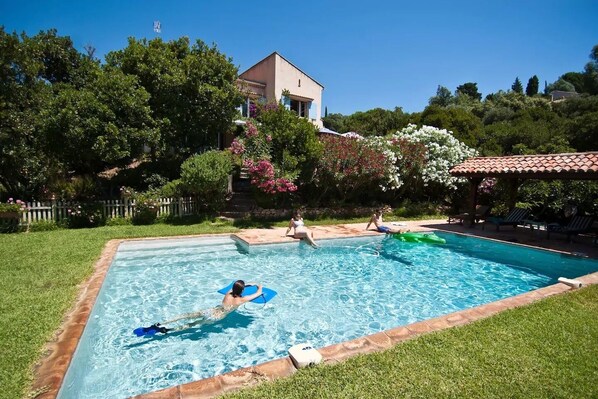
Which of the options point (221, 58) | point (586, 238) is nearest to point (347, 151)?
point (221, 58)

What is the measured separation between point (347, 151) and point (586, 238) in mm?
10243

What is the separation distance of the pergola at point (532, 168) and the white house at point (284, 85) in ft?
43.9

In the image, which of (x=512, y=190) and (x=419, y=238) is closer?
(x=419, y=238)

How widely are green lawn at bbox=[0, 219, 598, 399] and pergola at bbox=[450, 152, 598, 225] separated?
619 centimetres

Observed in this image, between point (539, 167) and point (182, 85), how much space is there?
50.0 ft

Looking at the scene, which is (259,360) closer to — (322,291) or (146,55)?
(322,291)

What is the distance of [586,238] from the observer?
12602mm

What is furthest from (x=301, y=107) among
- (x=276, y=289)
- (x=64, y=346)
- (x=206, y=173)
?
(x=64, y=346)

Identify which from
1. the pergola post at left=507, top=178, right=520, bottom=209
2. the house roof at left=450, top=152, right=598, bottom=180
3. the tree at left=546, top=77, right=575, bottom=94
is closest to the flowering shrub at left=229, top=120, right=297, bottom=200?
the house roof at left=450, top=152, right=598, bottom=180

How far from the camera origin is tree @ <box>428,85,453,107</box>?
2744 inches

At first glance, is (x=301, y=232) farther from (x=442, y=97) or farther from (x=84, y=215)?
(x=442, y=97)

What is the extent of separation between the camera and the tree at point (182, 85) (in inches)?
585

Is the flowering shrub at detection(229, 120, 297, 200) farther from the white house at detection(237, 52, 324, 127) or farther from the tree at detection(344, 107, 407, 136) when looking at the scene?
the tree at detection(344, 107, 407, 136)

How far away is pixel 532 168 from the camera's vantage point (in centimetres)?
1156
